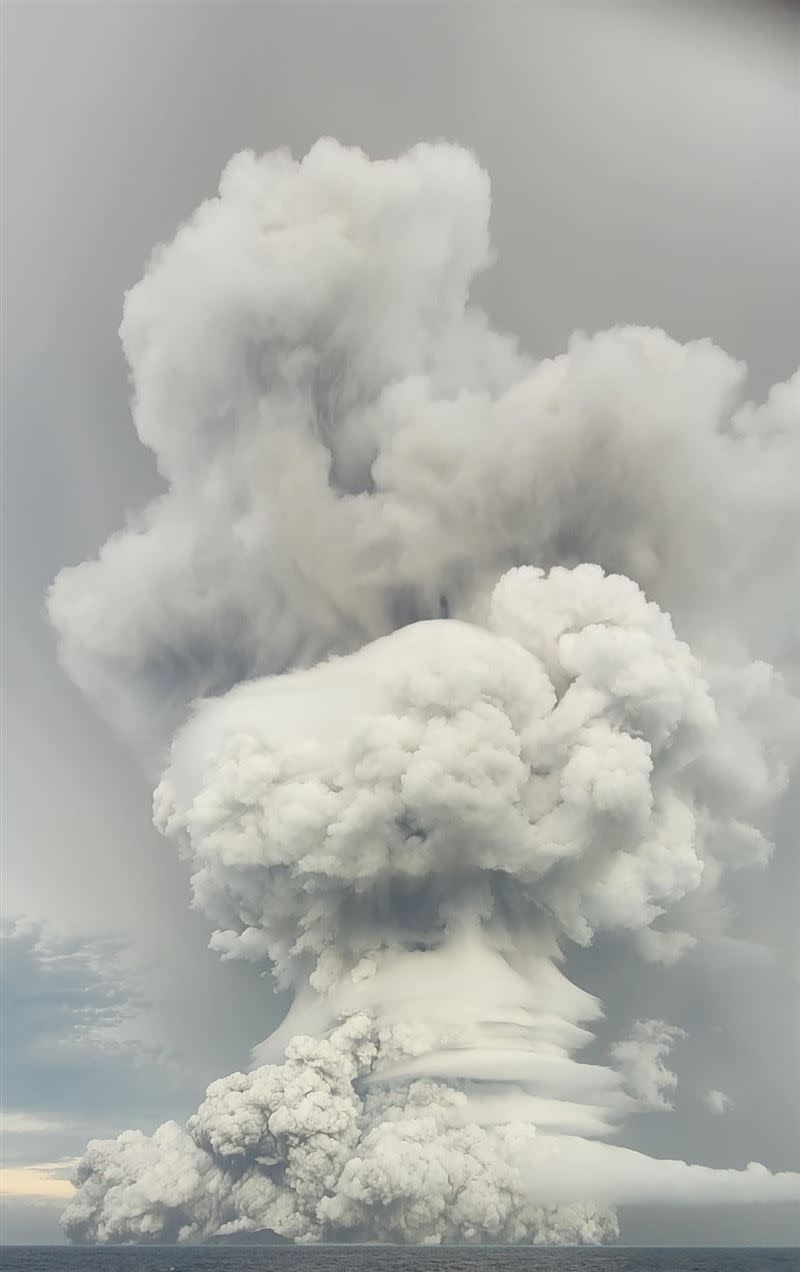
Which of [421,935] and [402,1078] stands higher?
[421,935]

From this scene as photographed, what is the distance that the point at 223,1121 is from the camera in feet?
63.3

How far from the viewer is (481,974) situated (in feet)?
66.7

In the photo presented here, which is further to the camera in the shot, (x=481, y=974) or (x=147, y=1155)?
(x=481, y=974)

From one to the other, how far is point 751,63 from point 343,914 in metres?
16.5

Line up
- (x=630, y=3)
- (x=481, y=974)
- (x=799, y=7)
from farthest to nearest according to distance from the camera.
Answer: (x=481, y=974) → (x=630, y=3) → (x=799, y=7)

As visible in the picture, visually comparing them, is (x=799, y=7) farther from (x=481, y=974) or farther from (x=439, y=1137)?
(x=439, y=1137)

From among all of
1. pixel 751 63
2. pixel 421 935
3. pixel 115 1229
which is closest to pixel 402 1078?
pixel 421 935

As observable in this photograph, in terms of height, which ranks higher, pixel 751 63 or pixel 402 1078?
pixel 751 63

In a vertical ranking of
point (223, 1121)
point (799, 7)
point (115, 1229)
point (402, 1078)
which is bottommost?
point (115, 1229)

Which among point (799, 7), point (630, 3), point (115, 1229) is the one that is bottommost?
point (115, 1229)

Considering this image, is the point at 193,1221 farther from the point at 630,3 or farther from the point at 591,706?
the point at 630,3

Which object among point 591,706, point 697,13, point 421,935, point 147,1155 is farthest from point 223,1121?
point 697,13

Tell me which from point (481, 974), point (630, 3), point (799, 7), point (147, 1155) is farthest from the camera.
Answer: point (481, 974)

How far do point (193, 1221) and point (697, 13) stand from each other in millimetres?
22984
